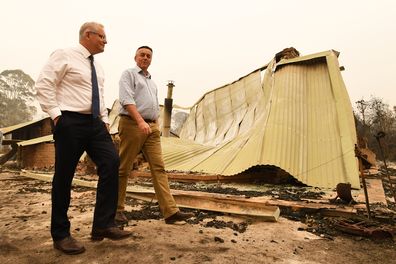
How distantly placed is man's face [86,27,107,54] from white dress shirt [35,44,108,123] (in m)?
0.08

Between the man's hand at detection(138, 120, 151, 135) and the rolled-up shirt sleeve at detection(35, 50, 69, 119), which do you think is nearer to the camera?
the rolled-up shirt sleeve at detection(35, 50, 69, 119)

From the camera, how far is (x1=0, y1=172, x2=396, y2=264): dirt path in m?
2.12

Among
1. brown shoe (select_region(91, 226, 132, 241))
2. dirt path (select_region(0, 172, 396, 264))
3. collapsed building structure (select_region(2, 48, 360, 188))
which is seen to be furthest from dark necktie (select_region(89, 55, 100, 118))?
collapsed building structure (select_region(2, 48, 360, 188))

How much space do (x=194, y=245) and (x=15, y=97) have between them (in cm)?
6176

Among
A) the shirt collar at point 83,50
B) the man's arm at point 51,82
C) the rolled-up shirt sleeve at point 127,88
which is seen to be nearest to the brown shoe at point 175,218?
the rolled-up shirt sleeve at point 127,88

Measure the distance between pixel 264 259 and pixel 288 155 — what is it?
446 cm

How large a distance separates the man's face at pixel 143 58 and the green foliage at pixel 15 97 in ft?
184

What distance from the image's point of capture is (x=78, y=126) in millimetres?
2377

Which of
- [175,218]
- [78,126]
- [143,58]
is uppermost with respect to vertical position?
[143,58]

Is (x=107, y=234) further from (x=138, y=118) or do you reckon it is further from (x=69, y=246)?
(x=138, y=118)

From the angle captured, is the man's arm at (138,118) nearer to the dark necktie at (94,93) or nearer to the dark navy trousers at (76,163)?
the dark navy trousers at (76,163)

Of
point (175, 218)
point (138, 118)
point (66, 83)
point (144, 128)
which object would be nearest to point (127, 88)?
point (138, 118)

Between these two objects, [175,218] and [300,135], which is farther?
[300,135]

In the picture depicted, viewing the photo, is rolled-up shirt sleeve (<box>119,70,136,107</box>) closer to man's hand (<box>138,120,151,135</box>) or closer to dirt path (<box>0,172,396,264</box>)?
man's hand (<box>138,120,151,135</box>)
